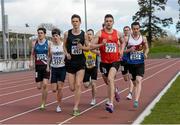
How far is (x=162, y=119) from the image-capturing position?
34.4 feet

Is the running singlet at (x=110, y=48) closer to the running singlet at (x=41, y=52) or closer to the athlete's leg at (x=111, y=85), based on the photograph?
the athlete's leg at (x=111, y=85)

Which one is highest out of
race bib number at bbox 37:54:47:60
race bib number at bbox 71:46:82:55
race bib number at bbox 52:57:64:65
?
race bib number at bbox 71:46:82:55

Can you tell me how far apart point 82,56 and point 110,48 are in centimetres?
68

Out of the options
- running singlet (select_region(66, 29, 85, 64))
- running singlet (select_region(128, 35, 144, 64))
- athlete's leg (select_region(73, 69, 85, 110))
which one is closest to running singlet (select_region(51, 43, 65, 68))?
running singlet (select_region(66, 29, 85, 64))

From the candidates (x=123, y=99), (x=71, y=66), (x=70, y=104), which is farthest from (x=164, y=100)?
(x=71, y=66)

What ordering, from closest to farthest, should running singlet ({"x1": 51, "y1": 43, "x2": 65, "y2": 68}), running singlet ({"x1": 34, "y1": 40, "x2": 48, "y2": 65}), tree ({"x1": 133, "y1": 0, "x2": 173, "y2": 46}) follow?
1. running singlet ({"x1": 51, "y1": 43, "x2": 65, "y2": 68})
2. running singlet ({"x1": 34, "y1": 40, "x2": 48, "y2": 65})
3. tree ({"x1": 133, "y1": 0, "x2": 173, "y2": 46})

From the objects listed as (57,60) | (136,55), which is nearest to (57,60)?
(57,60)

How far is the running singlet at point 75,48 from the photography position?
39.0ft

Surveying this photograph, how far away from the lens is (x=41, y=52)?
1295cm

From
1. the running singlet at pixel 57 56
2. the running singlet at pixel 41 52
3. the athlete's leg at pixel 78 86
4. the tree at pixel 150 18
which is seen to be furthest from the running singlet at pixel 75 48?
the tree at pixel 150 18

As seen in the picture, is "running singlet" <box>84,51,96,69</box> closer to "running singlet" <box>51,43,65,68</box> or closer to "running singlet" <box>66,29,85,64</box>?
"running singlet" <box>51,43,65,68</box>

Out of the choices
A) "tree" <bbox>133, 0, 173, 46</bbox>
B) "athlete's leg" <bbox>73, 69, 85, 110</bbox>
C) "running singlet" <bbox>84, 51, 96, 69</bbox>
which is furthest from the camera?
"tree" <bbox>133, 0, 173, 46</bbox>

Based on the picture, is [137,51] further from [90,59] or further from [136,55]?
[90,59]

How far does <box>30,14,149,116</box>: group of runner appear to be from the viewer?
11.9m
